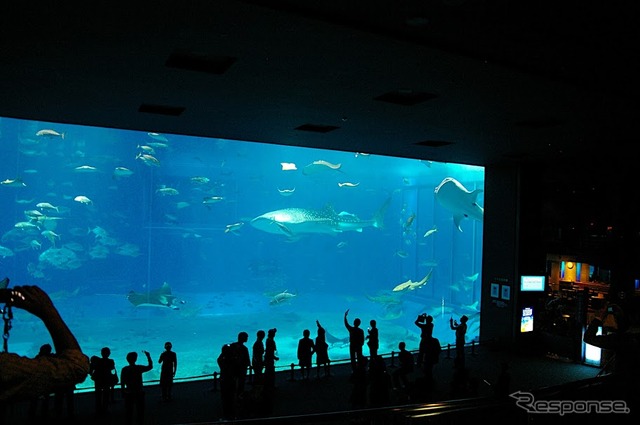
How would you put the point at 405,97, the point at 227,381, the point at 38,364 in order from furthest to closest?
the point at 227,381, the point at 405,97, the point at 38,364

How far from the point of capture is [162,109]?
686cm

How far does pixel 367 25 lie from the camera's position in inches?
146

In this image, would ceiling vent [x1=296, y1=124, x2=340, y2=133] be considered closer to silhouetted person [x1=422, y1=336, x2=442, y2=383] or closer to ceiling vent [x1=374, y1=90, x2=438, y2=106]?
ceiling vent [x1=374, y1=90, x2=438, y2=106]

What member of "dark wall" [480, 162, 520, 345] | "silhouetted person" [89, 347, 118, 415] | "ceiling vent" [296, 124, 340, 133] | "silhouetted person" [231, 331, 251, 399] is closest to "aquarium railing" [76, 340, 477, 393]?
"silhouetted person" [89, 347, 118, 415]

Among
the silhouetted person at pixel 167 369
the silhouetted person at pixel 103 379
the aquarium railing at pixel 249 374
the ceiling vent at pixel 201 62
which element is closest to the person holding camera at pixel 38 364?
the ceiling vent at pixel 201 62

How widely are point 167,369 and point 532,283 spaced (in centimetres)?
914

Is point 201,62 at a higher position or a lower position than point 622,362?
higher

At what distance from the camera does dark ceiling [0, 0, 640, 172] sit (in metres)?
3.56

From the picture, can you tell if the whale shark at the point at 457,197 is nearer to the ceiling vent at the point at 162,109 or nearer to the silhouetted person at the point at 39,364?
the ceiling vent at the point at 162,109

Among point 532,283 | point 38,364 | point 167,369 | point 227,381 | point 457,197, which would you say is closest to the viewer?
point 38,364

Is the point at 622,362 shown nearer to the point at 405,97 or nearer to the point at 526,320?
the point at 405,97

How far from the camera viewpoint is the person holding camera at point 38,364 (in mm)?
1542

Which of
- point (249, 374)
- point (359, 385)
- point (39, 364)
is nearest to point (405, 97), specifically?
point (359, 385)

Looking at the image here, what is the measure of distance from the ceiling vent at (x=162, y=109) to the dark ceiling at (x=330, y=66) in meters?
0.05
